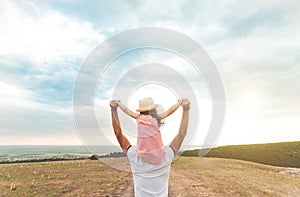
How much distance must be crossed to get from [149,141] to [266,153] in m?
53.4

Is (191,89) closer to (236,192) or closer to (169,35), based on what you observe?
(169,35)

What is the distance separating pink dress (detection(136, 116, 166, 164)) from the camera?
3.33 m

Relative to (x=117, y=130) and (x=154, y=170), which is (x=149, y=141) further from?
(x=117, y=130)

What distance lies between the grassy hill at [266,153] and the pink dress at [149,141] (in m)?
48.8

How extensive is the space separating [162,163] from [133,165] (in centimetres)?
35

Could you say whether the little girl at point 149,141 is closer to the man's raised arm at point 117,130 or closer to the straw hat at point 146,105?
the straw hat at point 146,105

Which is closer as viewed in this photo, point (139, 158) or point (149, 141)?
point (149, 141)

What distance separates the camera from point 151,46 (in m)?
5.36

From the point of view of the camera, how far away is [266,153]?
5206cm

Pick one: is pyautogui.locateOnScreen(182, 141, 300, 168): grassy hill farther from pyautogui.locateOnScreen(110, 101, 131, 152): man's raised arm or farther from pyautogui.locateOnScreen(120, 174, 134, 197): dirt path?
pyautogui.locateOnScreen(110, 101, 131, 152): man's raised arm

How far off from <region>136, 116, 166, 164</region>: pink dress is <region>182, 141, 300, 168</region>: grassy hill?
160 feet

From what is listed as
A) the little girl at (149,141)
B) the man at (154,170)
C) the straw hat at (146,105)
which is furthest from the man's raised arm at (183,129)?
the straw hat at (146,105)

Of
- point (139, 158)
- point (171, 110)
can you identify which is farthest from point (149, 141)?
point (171, 110)

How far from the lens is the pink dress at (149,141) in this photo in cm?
333
